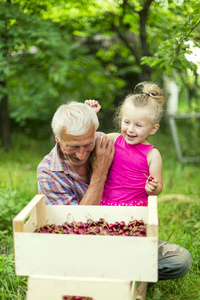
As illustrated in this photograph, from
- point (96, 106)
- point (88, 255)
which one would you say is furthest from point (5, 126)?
point (88, 255)

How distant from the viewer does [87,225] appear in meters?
1.71

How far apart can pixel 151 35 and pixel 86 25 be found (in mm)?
991

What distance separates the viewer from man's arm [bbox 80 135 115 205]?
2119 mm

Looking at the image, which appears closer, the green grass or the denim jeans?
the denim jeans

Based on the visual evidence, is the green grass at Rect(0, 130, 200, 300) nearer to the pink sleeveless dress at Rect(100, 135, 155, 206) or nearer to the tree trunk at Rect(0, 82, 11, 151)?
the tree trunk at Rect(0, 82, 11, 151)

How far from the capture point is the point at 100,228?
1.67 metres

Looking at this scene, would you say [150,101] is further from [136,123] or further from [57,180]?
[57,180]

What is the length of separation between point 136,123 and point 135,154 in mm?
189

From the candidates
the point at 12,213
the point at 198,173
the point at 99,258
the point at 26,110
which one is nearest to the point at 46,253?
the point at 99,258

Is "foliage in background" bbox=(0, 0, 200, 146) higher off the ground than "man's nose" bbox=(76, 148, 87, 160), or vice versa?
"foliage in background" bbox=(0, 0, 200, 146)

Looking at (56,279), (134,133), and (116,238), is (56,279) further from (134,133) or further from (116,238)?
(134,133)

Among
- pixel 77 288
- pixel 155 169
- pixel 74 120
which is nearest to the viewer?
pixel 77 288

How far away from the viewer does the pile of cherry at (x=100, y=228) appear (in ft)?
5.36

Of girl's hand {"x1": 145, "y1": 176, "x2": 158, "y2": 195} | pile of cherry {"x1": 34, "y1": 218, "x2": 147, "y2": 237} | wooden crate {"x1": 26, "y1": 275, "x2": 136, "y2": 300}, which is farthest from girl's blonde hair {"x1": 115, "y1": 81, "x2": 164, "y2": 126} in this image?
wooden crate {"x1": 26, "y1": 275, "x2": 136, "y2": 300}
